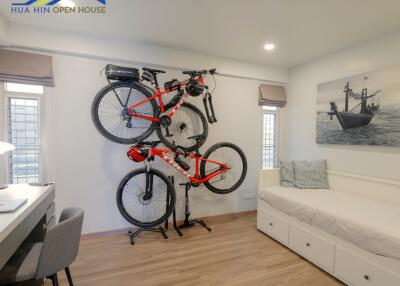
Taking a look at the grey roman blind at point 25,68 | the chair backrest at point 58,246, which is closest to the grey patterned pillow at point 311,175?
the chair backrest at point 58,246

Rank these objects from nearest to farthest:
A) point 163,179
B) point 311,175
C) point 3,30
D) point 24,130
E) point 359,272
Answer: point 359,272 → point 3,30 → point 24,130 → point 163,179 → point 311,175

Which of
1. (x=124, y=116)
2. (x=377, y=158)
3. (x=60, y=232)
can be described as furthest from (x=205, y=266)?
(x=377, y=158)

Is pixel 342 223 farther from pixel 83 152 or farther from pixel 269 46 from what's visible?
pixel 83 152

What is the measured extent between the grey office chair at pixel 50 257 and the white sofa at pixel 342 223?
220 cm

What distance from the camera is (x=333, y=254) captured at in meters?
2.19

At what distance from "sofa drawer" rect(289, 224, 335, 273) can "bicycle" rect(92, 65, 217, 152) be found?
1.57 m

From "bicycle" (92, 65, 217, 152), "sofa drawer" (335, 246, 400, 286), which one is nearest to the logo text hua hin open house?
"bicycle" (92, 65, 217, 152)

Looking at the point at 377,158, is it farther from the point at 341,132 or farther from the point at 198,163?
the point at 198,163

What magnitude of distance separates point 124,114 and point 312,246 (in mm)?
2552

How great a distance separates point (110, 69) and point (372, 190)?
3.34 m

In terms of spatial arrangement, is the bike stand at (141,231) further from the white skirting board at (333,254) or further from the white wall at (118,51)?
the white wall at (118,51)

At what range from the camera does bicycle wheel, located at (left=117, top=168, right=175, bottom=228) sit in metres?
2.88

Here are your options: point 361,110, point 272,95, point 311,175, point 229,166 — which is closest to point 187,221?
point 229,166

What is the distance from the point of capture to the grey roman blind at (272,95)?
3807 mm
